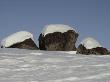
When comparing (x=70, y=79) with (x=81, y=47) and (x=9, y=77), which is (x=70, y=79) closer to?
(x=9, y=77)

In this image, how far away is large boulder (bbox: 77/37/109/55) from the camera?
13.6 meters

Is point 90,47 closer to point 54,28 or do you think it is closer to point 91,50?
point 91,50

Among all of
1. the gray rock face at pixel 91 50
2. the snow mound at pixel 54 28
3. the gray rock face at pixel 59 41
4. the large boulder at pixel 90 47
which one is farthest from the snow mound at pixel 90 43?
the snow mound at pixel 54 28

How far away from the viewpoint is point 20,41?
45.5 ft

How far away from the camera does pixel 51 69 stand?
5.12 meters

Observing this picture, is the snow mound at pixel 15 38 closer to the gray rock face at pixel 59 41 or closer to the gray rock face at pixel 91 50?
the gray rock face at pixel 59 41

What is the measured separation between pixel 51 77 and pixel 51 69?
0.82m

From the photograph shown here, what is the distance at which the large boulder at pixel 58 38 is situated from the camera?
14320mm

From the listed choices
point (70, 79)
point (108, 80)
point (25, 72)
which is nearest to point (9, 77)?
point (25, 72)

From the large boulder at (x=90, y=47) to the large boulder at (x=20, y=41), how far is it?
2298 millimetres

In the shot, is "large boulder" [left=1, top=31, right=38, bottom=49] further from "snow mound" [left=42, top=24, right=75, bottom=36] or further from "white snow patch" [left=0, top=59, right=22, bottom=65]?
"white snow patch" [left=0, top=59, right=22, bottom=65]

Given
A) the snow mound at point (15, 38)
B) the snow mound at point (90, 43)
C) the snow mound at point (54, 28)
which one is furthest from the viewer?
the snow mound at point (54, 28)

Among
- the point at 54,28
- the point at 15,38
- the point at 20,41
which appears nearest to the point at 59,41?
the point at 54,28

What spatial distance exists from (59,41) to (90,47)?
5.97 feet
